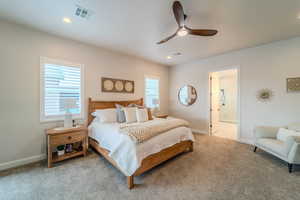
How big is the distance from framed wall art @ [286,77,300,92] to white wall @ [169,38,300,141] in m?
0.07

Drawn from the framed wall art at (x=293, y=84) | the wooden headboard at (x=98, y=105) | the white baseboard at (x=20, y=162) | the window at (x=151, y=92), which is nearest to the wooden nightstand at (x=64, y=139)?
the white baseboard at (x=20, y=162)

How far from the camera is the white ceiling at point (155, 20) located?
1.96m

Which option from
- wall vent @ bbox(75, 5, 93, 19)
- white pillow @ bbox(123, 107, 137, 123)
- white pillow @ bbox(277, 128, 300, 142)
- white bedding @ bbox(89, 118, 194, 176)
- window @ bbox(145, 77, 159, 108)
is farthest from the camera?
window @ bbox(145, 77, 159, 108)

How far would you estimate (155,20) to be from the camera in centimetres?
238

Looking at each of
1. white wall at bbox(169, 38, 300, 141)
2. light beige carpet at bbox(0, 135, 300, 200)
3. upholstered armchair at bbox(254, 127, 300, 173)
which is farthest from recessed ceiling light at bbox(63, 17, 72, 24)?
upholstered armchair at bbox(254, 127, 300, 173)

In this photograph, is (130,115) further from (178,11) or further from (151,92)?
(178,11)

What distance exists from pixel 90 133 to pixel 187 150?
2528mm

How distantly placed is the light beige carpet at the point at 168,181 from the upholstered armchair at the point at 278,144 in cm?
24

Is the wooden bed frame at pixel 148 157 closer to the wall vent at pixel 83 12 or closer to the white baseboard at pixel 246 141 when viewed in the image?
the white baseboard at pixel 246 141

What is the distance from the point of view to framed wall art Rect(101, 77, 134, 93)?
12.4 feet

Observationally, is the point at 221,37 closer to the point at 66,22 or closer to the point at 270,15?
the point at 270,15

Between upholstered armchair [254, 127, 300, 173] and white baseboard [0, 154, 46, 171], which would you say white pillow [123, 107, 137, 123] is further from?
upholstered armchair [254, 127, 300, 173]

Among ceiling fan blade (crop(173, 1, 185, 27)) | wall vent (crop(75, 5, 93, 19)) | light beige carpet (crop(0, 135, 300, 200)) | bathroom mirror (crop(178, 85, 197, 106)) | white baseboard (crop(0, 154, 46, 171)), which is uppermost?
wall vent (crop(75, 5, 93, 19))

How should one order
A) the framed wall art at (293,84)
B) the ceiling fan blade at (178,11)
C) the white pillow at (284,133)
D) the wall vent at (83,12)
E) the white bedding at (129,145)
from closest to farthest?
the ceiling fan blade at (178,11) → the white bedding at (129,145) → the wall vent at (83,12) → the white pillow at (284,133) → the framed wall art at (293,84)
